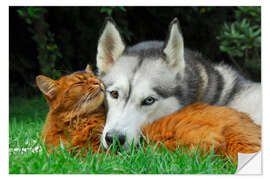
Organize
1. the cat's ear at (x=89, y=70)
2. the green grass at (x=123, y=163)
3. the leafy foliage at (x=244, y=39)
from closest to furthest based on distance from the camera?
1. the green grass at (x=123, y=163)
2. the cat's ear at (x=89, y=70)
3. the leafy foliage at (x=244, y=39)

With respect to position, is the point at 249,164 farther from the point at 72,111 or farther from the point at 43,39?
the point at 43,39

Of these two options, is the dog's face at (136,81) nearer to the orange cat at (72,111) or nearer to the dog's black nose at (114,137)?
the dog's black nose at (114,137)

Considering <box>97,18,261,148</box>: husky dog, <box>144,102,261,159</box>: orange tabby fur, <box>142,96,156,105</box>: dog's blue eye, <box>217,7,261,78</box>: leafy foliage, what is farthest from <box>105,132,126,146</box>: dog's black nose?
<box>217,7,261,78</box>: leafy foliage

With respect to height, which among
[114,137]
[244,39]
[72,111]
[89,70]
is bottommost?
[114,137]

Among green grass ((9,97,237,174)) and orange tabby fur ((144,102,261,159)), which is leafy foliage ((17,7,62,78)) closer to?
green grass ((9,97,237,174))

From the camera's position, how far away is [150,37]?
3717 mm

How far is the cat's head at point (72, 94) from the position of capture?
2.90m

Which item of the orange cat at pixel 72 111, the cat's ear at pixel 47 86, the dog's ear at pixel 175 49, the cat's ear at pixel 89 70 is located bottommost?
the orange cat at pixel 72 111

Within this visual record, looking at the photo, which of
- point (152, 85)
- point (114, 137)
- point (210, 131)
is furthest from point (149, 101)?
point (210, 131)

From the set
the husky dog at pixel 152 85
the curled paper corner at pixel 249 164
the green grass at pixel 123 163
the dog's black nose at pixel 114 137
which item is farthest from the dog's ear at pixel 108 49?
the curled paper corner at pixel 249 164

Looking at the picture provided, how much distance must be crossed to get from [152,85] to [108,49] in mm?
604

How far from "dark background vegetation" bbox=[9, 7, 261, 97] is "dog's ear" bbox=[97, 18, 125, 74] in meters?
0.29

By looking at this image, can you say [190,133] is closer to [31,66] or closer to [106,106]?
[106,106]

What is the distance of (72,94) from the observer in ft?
9.66
